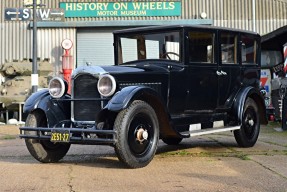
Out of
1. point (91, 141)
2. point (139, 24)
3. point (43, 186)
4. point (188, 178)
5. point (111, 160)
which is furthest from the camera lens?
point (139, 24)

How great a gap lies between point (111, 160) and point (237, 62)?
3061 millimetres

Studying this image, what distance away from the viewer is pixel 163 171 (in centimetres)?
642

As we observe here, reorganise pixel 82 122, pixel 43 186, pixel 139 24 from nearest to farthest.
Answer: pixel 43 186 → pixel 82 122 → pixel 139 24

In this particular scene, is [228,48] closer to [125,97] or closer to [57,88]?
[125,97]

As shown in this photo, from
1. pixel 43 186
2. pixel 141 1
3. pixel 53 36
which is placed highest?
pixel 141 1

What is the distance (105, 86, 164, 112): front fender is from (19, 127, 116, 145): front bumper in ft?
1.10

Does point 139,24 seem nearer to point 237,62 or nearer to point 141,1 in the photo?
point 141,1

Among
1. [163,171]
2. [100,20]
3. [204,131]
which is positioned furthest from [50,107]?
[100,20]

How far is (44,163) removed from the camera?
7391 mm

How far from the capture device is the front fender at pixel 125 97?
6286 mm

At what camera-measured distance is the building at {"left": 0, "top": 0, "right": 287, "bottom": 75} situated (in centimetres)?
2339

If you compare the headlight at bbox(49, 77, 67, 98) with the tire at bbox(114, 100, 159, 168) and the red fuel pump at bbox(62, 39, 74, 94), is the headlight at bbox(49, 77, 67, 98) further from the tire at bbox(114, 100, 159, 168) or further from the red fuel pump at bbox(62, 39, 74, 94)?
the red fuel pump at bbox(62, 39, 74, 94)

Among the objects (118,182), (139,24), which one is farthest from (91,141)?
(139,24)

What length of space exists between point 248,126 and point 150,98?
2.90 m
